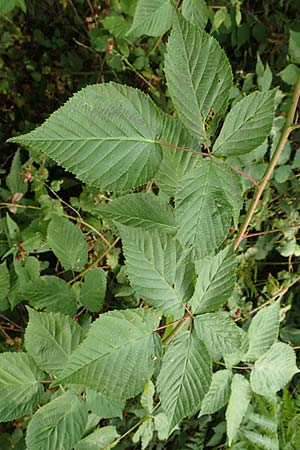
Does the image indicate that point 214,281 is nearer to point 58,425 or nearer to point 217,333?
point 217,333

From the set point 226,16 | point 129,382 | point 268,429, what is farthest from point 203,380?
point 226,16

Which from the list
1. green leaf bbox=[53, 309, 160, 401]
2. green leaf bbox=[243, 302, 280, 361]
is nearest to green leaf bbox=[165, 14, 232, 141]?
green leaf bbox=[53, 309, 160, 401]

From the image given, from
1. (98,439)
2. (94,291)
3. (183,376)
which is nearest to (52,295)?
(94,291)

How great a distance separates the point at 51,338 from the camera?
100 centimetres

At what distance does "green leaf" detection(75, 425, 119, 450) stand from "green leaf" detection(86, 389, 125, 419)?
0.15 m

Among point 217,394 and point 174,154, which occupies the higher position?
point 174,154

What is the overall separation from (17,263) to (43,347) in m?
0.42

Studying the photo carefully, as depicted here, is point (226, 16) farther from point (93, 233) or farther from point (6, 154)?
point (6, 154)

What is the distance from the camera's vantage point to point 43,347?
3.28ft

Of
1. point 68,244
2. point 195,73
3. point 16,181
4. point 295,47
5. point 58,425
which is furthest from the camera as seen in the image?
point 16,181

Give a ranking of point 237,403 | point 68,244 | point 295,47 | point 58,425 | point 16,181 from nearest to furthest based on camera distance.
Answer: point 58,425 < point 237,403 < point 68,244 < point 295,47 < point 16,181

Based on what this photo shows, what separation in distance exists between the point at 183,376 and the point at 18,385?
37cm

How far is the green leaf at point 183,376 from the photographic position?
80cm

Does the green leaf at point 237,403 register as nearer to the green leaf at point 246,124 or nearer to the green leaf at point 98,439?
the green leaf at point 98,439
